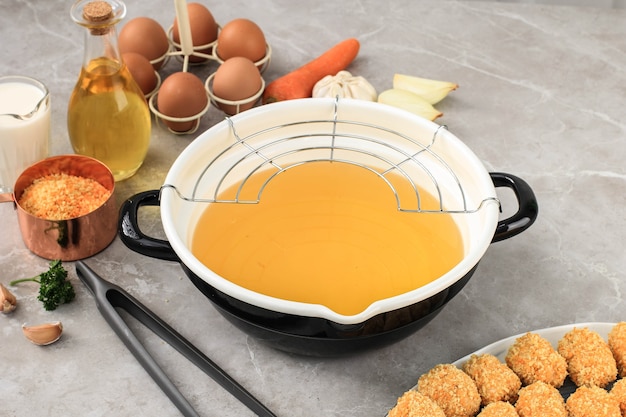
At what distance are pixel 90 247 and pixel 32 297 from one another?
112 millimetres

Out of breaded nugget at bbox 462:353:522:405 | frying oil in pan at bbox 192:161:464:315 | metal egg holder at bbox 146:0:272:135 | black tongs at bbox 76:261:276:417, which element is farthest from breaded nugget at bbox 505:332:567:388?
metal egg holder at bbox 146:0:272:135

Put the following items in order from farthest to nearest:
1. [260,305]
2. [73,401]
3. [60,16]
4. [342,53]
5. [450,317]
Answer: [60,16] → [342,53] → [450,317] → [73,401] → [260,305]

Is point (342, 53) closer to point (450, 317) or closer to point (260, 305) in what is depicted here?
point (450, 317)

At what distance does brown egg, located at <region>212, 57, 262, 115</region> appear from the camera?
1427 millimetres

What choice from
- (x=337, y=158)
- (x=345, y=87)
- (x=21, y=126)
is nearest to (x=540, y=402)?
(x=337, y=158)

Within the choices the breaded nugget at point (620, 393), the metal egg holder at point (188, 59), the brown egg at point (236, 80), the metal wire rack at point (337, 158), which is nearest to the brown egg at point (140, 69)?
the metal egg holder at point (188, 59)

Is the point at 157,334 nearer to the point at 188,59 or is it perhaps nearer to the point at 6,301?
the point at 6,301

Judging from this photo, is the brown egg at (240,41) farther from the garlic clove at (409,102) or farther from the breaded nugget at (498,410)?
the breaded nugget at (498,410)

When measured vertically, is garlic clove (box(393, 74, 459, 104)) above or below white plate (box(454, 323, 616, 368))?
above

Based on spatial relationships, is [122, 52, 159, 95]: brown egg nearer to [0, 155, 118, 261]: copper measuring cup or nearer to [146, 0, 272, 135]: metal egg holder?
[146, 0, 272, 135]: metal egg holder

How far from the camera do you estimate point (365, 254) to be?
109 centimetres

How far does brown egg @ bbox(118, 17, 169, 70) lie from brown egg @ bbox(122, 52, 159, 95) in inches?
1.6

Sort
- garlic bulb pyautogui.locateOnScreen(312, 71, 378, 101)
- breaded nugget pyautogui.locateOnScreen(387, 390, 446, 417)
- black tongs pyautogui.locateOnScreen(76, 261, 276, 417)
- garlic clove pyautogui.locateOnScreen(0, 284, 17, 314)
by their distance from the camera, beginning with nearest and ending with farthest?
breaded nugget pyautogui.locateOnScreen(387, 390, 446, 417) < black tongs pyautogui.locateOnScreen(76, 261, 276, 417) < garlic clove pyautogui.locateOnScreen(0, 284, 17, 314) < garlic bulb pyautogui.locateOnScreen(312, 71, 378, 101)

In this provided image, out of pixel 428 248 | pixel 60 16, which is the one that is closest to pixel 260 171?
pixel 428 248
